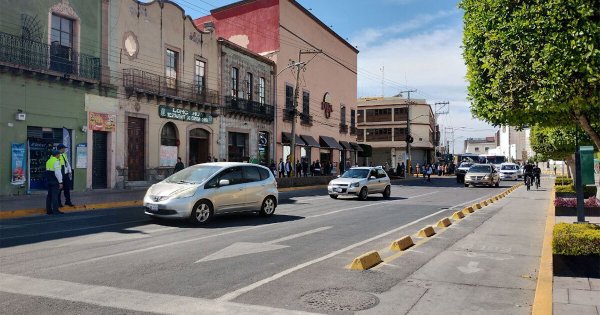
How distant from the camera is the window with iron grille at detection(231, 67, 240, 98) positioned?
32559 mm

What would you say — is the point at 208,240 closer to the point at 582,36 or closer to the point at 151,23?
the point at 582,36

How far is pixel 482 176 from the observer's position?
32.8m

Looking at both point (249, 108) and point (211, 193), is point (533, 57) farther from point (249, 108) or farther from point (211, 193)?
point (249, 108)

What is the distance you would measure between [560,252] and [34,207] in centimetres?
1432

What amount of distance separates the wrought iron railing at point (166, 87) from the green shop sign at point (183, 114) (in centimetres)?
70

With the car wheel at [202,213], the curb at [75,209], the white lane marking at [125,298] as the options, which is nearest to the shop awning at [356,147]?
the curb at [75,209]

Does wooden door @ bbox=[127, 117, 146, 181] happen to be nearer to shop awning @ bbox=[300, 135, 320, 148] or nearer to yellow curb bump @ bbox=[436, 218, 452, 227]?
yellow curb bump @ bbox=[436, 218, 452, 227]

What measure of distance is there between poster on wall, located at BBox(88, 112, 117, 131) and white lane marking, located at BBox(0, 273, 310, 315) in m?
17.3

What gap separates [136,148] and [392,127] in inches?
2125

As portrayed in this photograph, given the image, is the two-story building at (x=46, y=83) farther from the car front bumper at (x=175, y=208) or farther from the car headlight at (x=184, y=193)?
the car headlight at (x=184, y=193)

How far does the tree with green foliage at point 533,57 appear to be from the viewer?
712cm

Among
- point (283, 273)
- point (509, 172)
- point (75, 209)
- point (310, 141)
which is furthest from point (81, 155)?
point (509, 172)

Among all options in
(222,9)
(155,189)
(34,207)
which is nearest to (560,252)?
(155,189)

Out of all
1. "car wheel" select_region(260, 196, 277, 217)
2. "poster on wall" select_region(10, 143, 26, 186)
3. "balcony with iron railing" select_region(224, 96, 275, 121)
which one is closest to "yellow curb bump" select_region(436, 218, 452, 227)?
"car wheel" select_region(260, 196, 277, 217)
